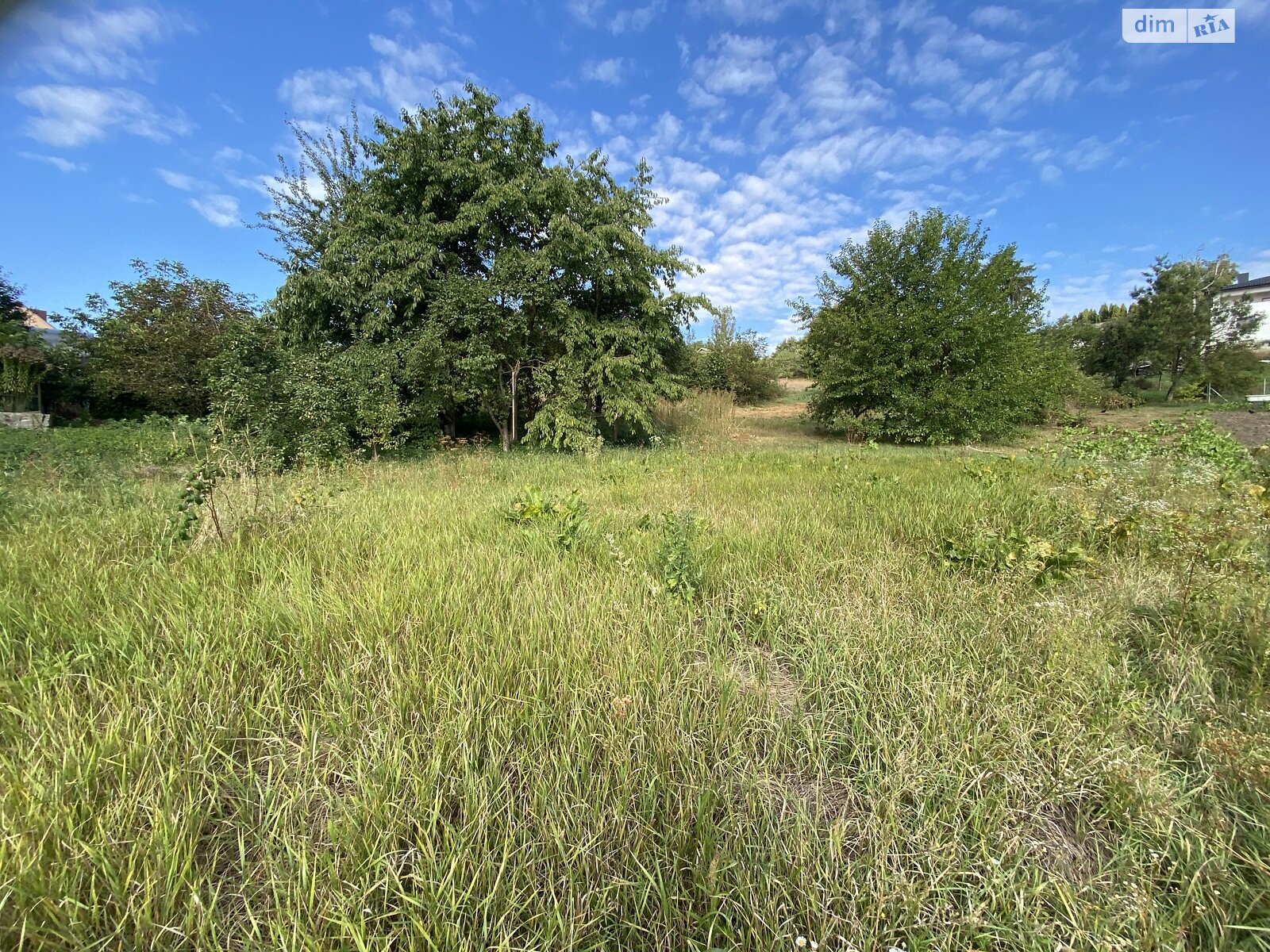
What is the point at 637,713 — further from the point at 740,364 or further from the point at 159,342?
the point at 740,364

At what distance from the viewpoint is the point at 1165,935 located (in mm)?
980

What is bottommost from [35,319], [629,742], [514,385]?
[629,742]

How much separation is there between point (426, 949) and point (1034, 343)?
55.9 feet

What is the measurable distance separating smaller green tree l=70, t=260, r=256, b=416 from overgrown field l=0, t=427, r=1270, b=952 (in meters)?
13.2

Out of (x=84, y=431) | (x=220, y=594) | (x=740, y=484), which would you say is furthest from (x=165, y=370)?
(x=740, y=484)

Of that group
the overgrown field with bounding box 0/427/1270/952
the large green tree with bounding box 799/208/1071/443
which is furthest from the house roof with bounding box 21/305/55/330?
the large green tree with bounding box 799/208/1071/443

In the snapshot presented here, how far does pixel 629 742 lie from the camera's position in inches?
56.4

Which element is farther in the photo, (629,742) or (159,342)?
(159,342)

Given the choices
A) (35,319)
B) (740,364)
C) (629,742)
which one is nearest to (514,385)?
(629,742)

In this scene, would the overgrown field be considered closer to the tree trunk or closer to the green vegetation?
the green vegetation

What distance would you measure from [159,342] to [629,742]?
56.8 feet

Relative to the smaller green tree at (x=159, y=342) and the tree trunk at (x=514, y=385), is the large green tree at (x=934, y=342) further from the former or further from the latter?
the smaller green tree at (x=159, y=342)

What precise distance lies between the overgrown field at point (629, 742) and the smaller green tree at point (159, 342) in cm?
1325

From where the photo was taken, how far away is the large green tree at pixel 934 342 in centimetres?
1118
